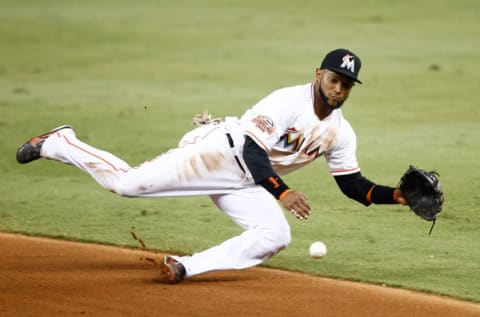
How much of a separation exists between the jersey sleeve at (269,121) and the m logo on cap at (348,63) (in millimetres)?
447

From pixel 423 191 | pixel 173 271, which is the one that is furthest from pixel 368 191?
pixel 173 271

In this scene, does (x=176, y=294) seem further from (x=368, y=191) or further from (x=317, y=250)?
Result: (x=368, y=191)

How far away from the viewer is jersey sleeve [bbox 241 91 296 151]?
20.9 feet

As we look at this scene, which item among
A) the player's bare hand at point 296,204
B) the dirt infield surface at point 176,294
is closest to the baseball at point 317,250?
the dirt infield surface at point 176,294

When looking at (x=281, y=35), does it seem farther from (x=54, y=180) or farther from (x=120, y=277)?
(x=120, y=277)

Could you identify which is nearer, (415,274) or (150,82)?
(415,274)

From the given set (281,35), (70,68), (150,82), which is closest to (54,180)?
(150,82)

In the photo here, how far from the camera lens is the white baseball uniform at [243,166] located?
21.3 feet

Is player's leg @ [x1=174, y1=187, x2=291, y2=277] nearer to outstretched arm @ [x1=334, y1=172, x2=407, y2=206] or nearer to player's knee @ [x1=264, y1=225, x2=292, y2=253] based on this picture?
player's knee @ [x1=264, y1=225, x2=292, y2=253]

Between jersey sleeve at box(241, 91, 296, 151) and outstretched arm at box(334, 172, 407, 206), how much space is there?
0.71 m

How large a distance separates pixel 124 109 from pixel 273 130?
7.65 meters

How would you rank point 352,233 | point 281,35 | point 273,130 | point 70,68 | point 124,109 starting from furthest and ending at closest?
point 281,35
point 70,68
point 124,109
point 352,233
point 273,130

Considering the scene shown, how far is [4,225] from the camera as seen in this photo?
8.52m

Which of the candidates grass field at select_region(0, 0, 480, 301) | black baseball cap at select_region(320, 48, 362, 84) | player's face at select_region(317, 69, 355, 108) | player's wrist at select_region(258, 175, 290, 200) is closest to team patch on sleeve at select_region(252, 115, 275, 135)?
A: player's wrist at select_region(258, 175, 290, 200)
